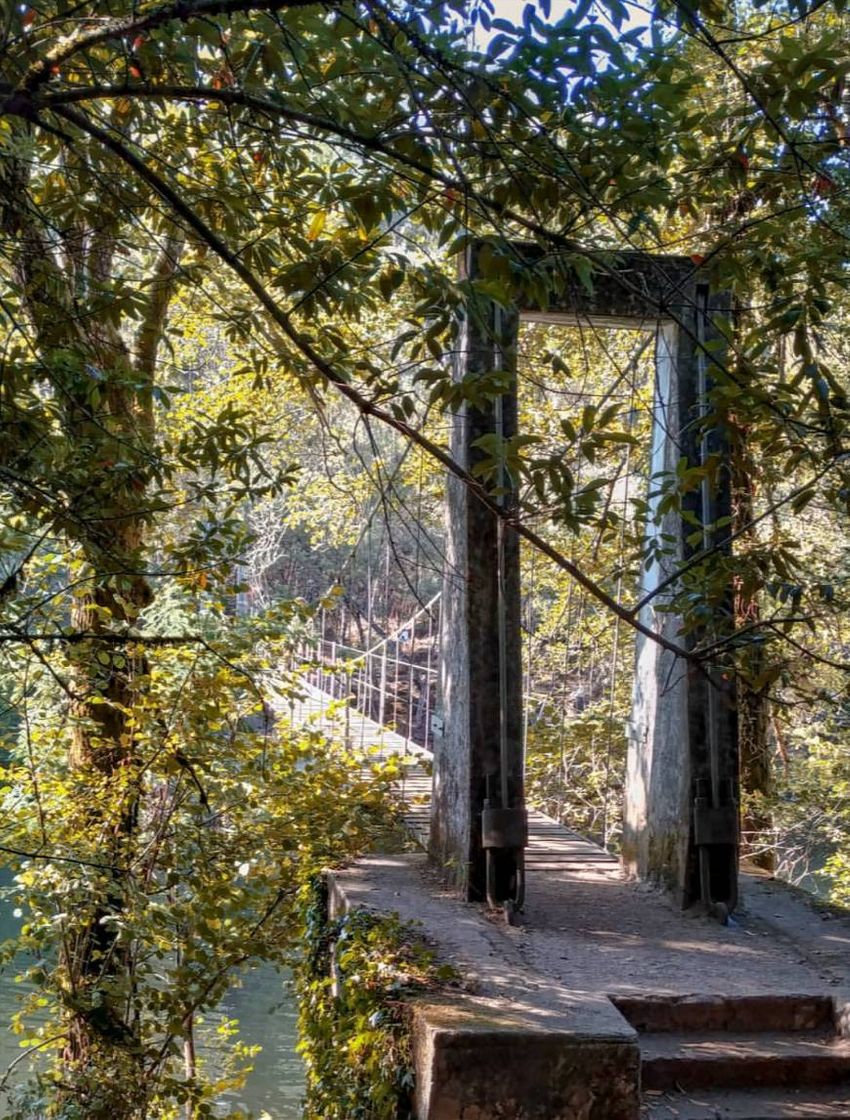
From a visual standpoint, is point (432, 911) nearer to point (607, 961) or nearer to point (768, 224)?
point (607, 961)

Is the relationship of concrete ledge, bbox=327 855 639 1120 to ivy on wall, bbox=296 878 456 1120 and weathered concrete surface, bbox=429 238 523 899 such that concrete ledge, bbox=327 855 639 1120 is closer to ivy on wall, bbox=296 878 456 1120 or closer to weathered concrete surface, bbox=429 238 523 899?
ivy on wall, bbox=296 878 456 1120

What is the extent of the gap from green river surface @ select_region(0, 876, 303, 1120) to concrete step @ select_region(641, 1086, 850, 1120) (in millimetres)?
5805

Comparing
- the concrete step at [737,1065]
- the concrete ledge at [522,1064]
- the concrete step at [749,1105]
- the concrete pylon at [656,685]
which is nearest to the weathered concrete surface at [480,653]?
the concrete pylon at [656,685]

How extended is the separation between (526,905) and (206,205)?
10.6 ft

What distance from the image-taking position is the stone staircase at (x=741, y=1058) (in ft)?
11.6

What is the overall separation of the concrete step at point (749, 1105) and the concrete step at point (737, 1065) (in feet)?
0.11

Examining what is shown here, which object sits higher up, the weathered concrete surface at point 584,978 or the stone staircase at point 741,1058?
the weathered concrete surface at point 584,978

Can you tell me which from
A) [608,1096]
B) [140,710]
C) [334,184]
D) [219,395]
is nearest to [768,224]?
[334,184]

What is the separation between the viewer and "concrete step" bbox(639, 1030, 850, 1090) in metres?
3.67

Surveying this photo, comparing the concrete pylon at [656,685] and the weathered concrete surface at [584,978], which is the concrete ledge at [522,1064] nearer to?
the weathered concrete surface at [584,978]

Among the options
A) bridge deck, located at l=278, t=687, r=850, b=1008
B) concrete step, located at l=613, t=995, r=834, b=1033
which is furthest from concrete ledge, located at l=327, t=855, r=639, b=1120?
bridge deck, located at l=278, t=687, r=850, b=1008

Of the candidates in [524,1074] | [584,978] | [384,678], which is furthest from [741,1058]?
[384,678]

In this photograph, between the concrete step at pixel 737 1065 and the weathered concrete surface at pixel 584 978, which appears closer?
the weathered concrete surface at pixel 584 978

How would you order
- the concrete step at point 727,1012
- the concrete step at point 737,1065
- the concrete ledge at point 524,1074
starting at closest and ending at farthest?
the concrete ledge at point 524,1074 < the concrete step at point 737,1065 < the concrete step at point 727,1012
